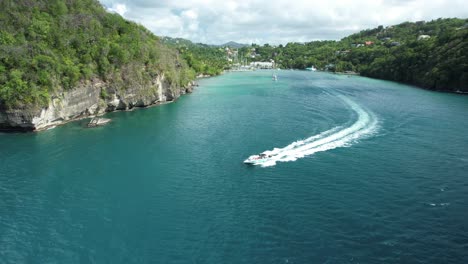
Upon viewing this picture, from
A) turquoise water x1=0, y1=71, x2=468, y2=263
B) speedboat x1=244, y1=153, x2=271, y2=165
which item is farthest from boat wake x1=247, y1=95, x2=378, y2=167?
turquoise water x1=0, y1=71, x2=468, y2=263

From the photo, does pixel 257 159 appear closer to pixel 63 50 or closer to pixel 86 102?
pixel 86 102

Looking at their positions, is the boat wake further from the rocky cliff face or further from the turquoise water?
the rocky cliff face

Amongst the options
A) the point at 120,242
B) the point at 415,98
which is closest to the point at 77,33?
the point at 120,242

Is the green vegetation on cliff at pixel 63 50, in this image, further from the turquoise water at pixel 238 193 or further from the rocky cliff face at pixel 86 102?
the turquoise water at pixel 238 193

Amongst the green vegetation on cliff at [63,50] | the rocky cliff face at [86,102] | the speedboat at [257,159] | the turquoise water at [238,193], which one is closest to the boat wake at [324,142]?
the speedboat at [257,159]

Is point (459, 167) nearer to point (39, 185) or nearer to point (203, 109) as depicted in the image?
point (39, 185)
